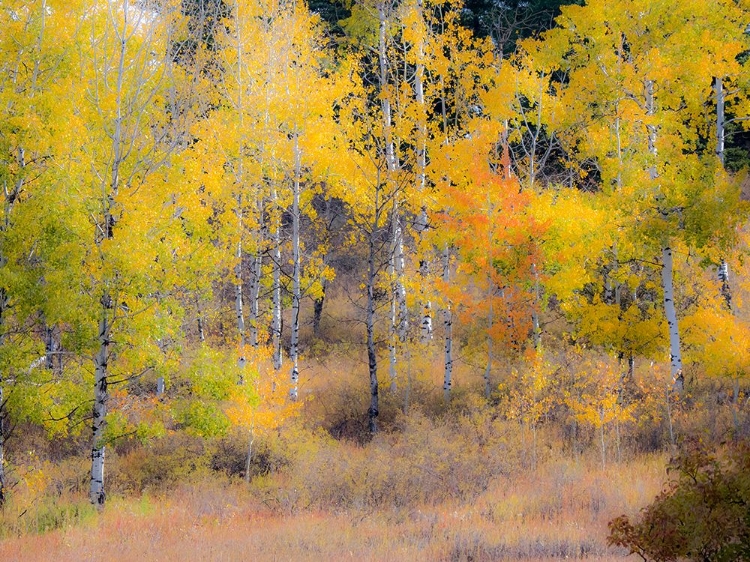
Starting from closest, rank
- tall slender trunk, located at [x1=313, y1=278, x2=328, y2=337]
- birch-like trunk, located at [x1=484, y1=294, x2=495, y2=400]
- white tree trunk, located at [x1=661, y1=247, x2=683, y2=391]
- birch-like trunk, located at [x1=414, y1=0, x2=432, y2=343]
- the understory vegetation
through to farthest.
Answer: the understory vegetation
white tree trunk, located at [x1=661, y1=247, x2=683, y2=391]
birch-like trunk, located at [x1=484, y1=294, x2=495, y2=400]
birch-like trunk, located at [x1=414, y1=0, x2=432, y2=343]
tall slender trunk, located at [x1=313, y1=278, x2=328, y2=337]

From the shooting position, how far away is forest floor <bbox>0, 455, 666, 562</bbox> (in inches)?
371

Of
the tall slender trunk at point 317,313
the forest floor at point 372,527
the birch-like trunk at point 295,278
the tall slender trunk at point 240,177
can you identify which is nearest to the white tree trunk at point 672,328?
the forest floor at point 372,527

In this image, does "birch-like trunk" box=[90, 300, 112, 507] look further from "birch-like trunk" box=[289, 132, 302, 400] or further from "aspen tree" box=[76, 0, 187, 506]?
"birch-like trunk" box=[289, 132, 302, 400]

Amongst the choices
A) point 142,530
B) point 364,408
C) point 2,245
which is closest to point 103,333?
point 2,245

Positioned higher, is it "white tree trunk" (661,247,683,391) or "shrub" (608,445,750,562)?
"white tree trunk" (661,247,683,391)

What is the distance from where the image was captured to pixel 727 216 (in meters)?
14.9

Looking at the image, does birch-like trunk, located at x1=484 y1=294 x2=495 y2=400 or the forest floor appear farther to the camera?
birch-like trunk, located at x1=484 y1=294 x2=495 y2=400

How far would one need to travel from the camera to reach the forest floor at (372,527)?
9.43 metres

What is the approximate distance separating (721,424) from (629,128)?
8.30 m

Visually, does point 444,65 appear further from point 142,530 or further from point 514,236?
point 142,530

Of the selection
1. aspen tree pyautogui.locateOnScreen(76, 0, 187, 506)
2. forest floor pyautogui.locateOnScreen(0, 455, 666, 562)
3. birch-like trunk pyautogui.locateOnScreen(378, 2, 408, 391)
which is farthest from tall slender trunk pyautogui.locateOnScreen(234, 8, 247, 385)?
forest floor pyautogui.locateOnScreen(0, 455, 666, 562)

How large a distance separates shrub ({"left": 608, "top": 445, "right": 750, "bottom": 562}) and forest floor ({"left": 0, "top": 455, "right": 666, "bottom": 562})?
2.36 m

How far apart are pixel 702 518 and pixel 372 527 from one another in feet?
18.6

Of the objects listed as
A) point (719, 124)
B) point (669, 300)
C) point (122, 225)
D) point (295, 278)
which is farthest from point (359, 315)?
point (122, 225)
